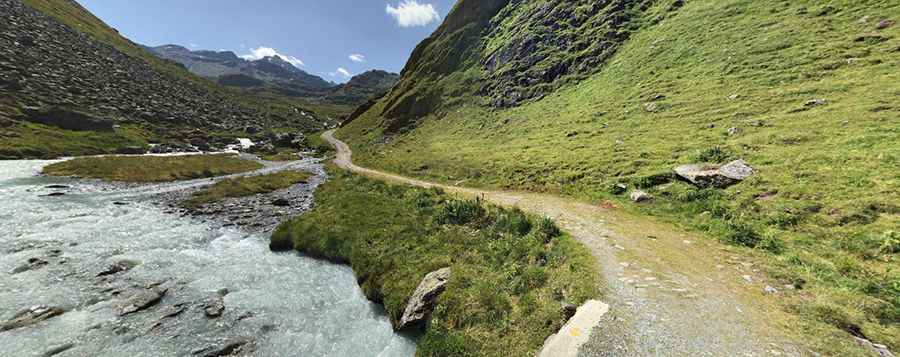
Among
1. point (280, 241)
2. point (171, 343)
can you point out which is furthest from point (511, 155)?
point (171, 343)

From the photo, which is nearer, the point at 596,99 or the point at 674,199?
the point at 674,199

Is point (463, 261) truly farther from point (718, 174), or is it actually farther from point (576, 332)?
point (718, 174)

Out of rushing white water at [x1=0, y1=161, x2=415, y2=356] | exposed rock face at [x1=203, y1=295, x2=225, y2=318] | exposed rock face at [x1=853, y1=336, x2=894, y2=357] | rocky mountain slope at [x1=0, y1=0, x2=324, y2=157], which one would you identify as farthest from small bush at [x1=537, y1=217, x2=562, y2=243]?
rocky mountain slope at [x1=0, y1=0, x2=324, y2=157]

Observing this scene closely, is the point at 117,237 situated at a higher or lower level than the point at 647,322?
higher

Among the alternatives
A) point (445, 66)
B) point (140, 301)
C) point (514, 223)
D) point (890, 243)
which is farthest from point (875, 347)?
point (445, 66)

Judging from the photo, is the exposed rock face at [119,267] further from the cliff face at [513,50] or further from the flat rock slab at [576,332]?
the cliff face at [513,50]

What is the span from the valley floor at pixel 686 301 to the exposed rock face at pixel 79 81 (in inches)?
3733

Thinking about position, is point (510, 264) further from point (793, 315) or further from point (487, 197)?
point (487, 197)

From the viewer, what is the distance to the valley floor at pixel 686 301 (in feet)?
25.4

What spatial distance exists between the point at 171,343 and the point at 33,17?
135 m

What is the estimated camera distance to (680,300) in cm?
957

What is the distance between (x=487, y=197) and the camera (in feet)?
85.0

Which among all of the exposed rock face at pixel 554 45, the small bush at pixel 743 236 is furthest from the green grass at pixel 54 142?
the small bush at pixel 743 236

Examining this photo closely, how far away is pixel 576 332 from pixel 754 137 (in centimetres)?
2301
